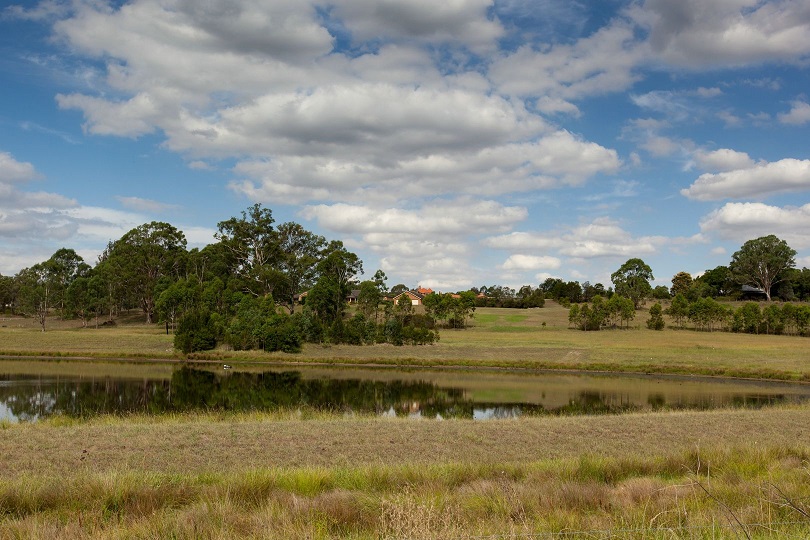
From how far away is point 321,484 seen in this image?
895 cm

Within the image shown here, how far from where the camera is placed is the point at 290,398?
3072cm

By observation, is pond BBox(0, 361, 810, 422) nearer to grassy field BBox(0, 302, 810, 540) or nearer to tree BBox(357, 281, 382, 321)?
grassy field BBox(0, 302, 810, 540)

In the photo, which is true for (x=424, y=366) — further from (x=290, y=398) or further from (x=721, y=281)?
(x=721, y=281)

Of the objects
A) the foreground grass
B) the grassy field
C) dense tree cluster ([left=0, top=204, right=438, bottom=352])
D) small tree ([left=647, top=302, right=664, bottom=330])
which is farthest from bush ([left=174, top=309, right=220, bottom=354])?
small tree ([left=647, top=302, right=664, bottom=330])

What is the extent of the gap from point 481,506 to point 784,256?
131 m

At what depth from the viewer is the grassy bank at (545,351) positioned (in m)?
50.5

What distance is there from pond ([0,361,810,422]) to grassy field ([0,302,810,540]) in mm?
7223

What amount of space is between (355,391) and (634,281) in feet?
294

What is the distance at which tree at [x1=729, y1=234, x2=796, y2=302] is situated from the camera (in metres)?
115

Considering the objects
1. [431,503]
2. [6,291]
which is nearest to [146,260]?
[6,291]

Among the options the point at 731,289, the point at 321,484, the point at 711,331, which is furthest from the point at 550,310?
the point at 321,484

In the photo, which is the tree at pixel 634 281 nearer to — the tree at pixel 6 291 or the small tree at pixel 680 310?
the small tree at pixel 680 310

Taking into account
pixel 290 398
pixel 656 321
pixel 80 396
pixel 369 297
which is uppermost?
pixel 369 297

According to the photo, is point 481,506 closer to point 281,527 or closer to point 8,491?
point 281,527
